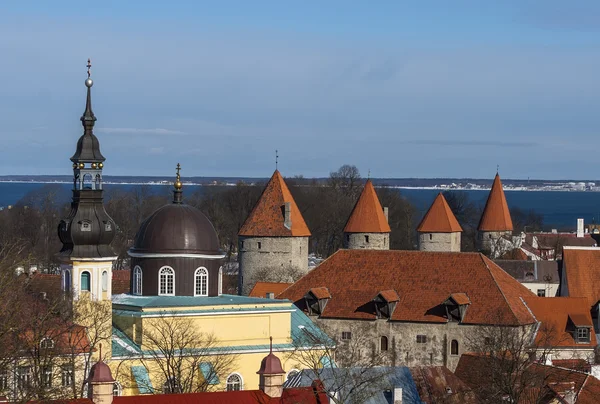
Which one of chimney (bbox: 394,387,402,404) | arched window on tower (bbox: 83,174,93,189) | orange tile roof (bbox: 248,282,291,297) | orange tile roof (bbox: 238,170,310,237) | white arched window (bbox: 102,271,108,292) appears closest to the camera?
chimney (bbox: 394,387,402,404)

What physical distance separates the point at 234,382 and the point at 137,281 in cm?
576

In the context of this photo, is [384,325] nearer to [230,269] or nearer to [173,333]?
[173,333]

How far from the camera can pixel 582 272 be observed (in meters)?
74.2

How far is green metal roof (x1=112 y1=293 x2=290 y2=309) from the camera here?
5308 cm

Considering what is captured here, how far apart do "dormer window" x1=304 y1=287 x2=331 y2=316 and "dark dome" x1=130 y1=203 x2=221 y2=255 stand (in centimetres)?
838

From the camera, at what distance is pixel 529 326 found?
60531mm

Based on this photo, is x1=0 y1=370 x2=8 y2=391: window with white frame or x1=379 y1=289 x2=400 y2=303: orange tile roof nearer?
x1=0 y1=370 x2=8 y2=391: window with white frame

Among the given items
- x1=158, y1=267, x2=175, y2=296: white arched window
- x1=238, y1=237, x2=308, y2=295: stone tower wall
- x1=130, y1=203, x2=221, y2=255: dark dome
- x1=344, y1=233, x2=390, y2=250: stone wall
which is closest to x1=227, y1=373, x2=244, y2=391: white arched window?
x1=158, y1=267, x2=175, y2=296: white arched window

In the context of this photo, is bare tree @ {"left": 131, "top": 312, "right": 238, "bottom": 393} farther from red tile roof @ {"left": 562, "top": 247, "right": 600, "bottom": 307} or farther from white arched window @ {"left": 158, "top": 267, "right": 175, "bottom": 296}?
red tile roof @ {"left": 562, "top": 247, "right": 600, "bottom": 307}

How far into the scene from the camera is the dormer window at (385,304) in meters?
62.6

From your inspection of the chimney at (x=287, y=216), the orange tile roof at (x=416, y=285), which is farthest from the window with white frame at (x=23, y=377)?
the chimney at (x=287, y=216)

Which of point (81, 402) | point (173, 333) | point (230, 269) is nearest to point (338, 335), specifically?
point (173, 333)

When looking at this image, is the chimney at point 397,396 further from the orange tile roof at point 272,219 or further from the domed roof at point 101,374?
the orange tile roof at point 272,219

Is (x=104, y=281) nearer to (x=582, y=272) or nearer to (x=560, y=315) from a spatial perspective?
(x=560, y=315)
